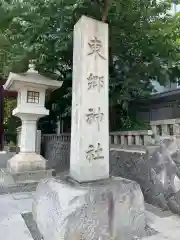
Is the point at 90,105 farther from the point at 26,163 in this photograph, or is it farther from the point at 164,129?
the point at 26,163

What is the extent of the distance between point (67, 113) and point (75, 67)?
4.54m

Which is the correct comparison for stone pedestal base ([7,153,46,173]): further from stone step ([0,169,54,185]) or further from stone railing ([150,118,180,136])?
stone railing ([150,118,180,136])

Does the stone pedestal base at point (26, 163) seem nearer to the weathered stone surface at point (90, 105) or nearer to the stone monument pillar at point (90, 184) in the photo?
the stone monument pillar at point (90, 184)

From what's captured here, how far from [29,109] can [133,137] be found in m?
3.32

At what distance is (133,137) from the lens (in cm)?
545

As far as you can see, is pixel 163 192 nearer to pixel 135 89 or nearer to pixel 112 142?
pixel 112 142

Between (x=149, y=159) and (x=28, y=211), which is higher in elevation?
(x=149, y=159)

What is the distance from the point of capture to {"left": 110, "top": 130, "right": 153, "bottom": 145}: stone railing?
488cm

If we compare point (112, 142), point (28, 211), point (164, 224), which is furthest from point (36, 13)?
point (164, 224)

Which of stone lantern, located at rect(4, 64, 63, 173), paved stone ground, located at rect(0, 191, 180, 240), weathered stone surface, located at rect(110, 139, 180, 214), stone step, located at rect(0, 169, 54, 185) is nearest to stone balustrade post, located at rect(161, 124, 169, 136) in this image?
weathered stone surface, located at rect(110, 139, 180, 214)

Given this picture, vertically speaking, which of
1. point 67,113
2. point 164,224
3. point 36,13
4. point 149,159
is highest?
point 36,13

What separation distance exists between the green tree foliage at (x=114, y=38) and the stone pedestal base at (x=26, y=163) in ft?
9.60

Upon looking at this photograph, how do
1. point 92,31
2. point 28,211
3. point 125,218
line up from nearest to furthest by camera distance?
1. point 125,218
2. point 92,31
3. point 28,211

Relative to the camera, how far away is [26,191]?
5496 millimetres
